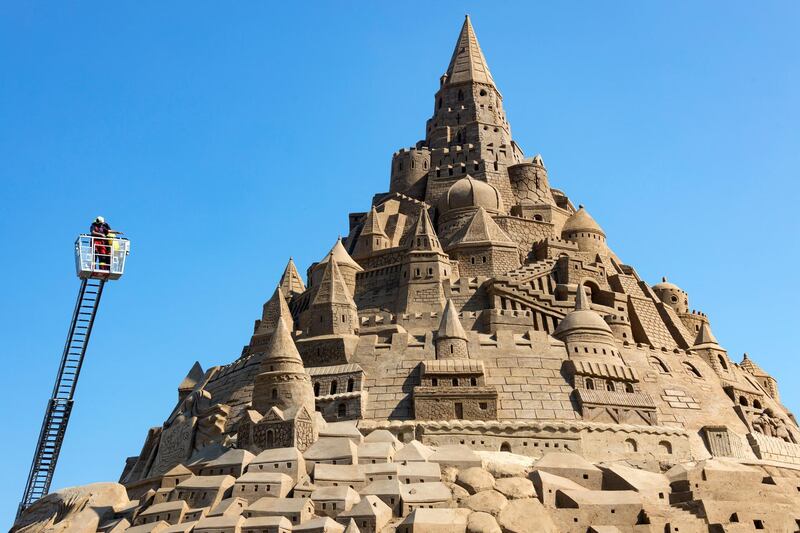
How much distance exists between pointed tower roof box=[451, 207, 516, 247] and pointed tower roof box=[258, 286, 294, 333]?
13878 mm

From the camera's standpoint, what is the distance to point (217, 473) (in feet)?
191

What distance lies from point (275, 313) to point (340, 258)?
6.62 meters

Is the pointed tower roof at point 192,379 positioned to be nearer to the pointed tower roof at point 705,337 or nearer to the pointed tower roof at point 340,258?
the pointed tower roof at point 340,258

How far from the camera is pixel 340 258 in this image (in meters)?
81.4

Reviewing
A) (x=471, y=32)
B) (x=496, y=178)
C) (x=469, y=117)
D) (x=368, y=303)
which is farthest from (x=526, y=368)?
(x=471, y=32)

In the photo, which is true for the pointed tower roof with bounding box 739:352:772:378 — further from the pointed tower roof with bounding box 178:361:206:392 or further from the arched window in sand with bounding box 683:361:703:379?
the pointed tower roof with bounding box 178:361:206:392

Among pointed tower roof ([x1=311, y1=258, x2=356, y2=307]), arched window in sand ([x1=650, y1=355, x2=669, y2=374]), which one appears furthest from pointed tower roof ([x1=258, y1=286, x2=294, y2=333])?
arched window in sand ([x1=650, y1=355, x2=669, y2=374])

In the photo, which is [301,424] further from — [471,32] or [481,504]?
[471,32]

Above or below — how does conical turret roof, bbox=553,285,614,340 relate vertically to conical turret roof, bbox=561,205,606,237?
below

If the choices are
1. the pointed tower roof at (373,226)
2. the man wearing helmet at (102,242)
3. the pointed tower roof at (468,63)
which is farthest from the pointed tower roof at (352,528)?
the pointed tower roof at (468,63)

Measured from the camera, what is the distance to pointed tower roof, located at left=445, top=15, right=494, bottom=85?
103 m

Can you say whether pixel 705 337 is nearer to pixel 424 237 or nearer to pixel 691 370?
pixel 691 370

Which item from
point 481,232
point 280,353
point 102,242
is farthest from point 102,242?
point 481,232

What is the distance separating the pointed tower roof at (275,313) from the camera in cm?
7806
